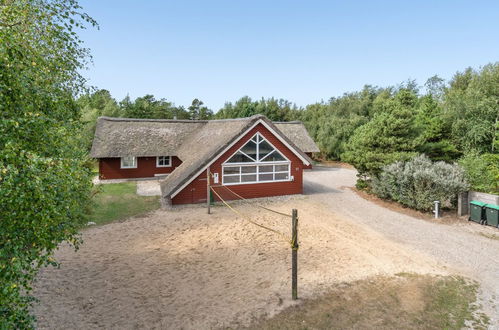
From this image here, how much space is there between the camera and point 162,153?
2520 centimetres

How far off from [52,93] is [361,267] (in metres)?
9.92

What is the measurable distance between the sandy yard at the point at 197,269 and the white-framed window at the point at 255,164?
13.1ft

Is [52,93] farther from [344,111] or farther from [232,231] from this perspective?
[344,111]

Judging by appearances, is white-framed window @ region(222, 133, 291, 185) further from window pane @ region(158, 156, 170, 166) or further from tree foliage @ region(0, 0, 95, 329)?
tree foliage @ region(0, 0, 95, 329)

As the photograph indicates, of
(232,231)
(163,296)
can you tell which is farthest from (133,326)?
(232,231)

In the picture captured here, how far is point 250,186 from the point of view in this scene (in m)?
18.4

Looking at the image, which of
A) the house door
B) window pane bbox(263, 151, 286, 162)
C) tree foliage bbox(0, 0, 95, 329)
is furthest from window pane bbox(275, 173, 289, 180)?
tree foliage bbox(0, 0, 95, 329)

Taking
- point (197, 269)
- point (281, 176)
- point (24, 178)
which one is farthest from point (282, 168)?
point (24, 178)

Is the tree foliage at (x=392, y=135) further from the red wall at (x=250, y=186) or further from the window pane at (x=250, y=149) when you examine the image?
the window pane at (x=250, y=149)

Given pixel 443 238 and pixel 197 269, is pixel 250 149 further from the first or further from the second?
pixel 443 238

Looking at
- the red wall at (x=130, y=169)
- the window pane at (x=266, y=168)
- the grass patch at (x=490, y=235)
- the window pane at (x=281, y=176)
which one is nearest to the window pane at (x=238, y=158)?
the window pane at (x=266, y=168)

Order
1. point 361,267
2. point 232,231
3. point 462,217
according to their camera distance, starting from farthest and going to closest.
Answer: point 462,217 → point 232,231 → point 361,267

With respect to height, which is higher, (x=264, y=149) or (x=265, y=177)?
(x=264, y=149)

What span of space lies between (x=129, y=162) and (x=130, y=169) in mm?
625
